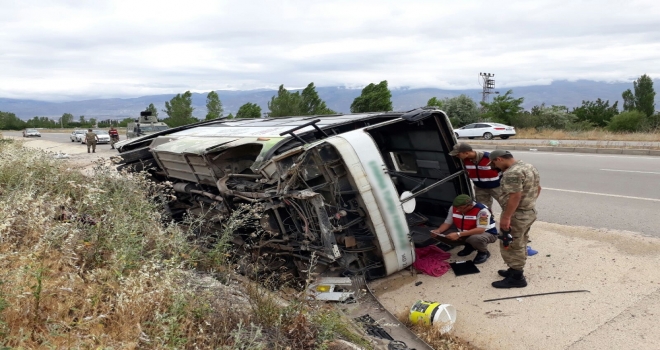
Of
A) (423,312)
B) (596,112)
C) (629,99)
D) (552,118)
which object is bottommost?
(423,312)

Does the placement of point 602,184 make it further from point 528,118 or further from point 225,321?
point 528,118

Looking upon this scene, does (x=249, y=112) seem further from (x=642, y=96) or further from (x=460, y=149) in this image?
(x=642, y=96)

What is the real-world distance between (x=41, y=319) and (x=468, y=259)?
4.02 m

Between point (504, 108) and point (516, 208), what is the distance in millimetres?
33270

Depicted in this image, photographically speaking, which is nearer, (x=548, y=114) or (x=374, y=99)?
A: (x=374, y=99)

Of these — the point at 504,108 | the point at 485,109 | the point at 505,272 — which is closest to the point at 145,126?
the point at 505,272

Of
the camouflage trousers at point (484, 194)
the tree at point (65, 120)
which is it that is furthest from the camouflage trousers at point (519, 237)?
the tree at point (65, 120)

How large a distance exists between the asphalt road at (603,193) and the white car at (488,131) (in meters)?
12.2

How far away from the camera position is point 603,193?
7.96 meters

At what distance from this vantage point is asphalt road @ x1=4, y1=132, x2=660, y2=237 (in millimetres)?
6238

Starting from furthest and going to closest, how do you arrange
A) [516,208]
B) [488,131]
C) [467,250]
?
[488,131], [467,250], [516,208]

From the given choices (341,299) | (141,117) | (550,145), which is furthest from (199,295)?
(141,117)

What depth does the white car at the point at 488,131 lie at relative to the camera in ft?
81.1

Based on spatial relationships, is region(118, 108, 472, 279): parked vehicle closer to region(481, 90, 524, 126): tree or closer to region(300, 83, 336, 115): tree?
region(300, 83, 336, 115): tree
